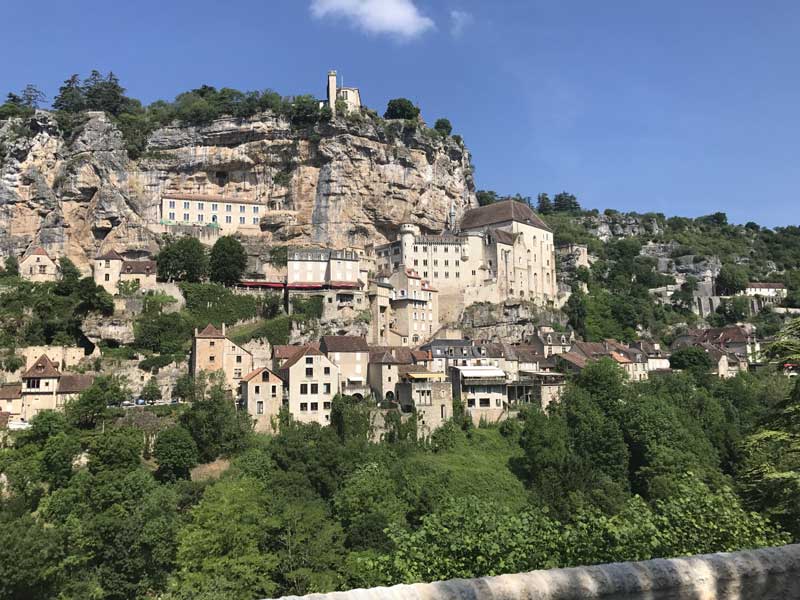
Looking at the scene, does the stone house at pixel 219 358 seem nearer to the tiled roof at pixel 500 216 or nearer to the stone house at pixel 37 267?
the stone house at pixel 37 267

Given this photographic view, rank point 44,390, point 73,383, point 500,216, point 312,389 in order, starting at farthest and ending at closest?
1. point 500,216
2. point 312,389
3. point 73,383
4. point 44,390

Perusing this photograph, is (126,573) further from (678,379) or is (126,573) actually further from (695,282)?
(695,282)

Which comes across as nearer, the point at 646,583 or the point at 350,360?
the point at 646,583

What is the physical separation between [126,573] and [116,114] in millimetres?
72560

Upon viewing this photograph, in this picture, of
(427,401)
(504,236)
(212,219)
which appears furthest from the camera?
(504,236)

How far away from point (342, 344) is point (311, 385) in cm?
656

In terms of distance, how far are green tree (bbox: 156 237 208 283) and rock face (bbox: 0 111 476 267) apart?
1061cm

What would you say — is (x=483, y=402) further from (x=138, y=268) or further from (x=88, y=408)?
(x=138, y=268)

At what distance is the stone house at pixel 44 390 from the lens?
1567 inches

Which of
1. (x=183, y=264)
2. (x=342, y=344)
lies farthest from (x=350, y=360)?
(x=183, y=264)

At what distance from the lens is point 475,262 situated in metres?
72.2

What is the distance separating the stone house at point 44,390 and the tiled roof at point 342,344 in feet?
53.4

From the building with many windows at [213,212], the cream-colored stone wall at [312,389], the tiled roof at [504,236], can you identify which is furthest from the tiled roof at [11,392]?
the tiled roof at [504,236]

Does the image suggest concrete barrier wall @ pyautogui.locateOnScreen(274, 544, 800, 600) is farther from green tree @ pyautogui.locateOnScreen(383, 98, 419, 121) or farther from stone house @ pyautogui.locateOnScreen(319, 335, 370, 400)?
green tree @ pyautogui.locateOnScreen(383, 98, 419, 121)
